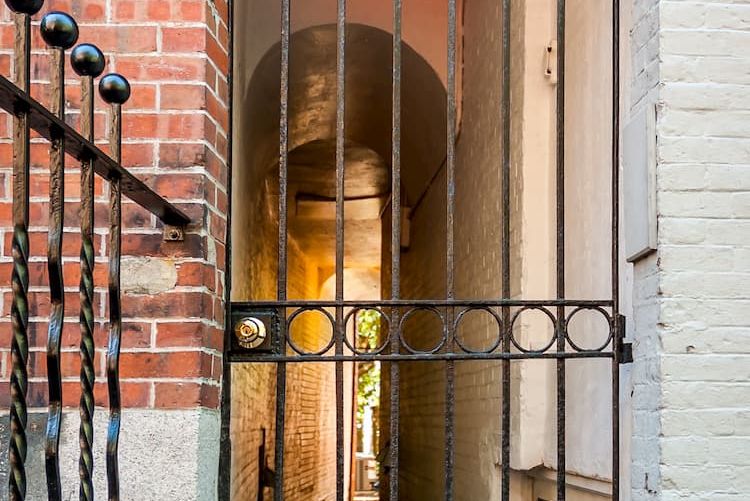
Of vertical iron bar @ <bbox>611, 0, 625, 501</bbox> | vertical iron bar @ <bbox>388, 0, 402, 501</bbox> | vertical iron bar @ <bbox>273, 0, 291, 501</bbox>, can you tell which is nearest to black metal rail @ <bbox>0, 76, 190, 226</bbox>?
vertical iron bar @ <bbox>273, 0, 291, 501</bbox>

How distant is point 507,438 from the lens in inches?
104

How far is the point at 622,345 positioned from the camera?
2.63 metres

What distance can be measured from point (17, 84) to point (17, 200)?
19 centimetres

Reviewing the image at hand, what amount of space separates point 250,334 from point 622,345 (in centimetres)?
104

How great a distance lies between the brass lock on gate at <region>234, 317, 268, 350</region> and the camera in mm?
2613

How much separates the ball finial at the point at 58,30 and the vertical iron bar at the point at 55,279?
0.02m

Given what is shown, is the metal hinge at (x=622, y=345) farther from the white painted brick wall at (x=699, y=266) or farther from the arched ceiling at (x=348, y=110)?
the arched ceiling at (x=348, y=110)

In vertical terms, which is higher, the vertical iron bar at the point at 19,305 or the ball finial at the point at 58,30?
the ball finial at the point at 58,30

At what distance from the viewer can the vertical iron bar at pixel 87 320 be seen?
1.58m

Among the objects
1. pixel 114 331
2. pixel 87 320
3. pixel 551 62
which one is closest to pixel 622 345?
pixel 114 331

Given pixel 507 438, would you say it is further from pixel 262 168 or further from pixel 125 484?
pixel 262 168

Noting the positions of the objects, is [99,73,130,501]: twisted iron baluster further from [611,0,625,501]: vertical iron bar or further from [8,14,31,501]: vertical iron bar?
[611,0,625,501]: vertical iron bar

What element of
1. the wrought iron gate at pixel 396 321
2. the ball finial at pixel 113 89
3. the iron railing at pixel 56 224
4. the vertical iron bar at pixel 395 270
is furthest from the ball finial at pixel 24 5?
the vertical iron bar at pixel 395 270

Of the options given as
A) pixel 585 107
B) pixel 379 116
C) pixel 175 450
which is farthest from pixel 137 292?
pixel 379 116
